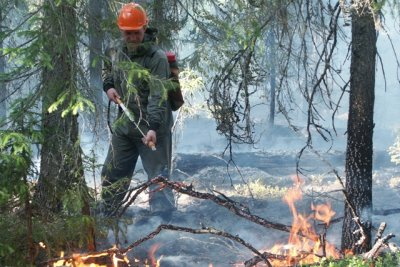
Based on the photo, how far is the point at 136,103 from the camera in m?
6.46

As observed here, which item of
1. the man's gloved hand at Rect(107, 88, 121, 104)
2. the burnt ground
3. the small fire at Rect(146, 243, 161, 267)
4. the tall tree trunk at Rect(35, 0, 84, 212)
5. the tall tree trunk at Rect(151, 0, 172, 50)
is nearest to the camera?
the tall tree trunk at Rect(35, 0, 84, 212)

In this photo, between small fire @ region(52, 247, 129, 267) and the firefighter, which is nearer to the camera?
small fire @ region(52, 247, 129, 267)

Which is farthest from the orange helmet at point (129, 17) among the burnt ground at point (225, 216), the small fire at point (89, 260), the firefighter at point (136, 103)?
the small fire at point (89, 260)

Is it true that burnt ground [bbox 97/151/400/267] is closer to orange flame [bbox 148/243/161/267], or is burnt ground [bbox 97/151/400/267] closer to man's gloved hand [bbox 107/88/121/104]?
orange flame [bbox 148/243/161/267]

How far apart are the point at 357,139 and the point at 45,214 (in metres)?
3.47

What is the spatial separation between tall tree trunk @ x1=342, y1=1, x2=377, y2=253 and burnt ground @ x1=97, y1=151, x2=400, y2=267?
1.29 feet

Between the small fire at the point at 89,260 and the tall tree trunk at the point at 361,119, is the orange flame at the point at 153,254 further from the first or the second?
the tall tree trunk at the point at 361,119

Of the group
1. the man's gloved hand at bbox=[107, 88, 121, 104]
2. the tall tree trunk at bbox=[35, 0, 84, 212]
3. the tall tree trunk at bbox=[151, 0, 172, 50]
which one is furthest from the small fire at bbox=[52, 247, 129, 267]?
the tall tree trunk at bbox=[151, 0, 172, 50]

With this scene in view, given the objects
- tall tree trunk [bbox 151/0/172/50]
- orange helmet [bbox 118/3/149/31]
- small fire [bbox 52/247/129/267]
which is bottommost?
small fire [bbox 52/247/129/267]

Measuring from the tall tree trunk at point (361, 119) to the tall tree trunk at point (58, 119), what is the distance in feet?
9.97

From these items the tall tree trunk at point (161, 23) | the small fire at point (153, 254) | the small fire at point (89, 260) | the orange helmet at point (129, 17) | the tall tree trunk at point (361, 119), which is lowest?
the small fire at point (153, 254)

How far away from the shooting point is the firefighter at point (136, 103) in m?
5.28

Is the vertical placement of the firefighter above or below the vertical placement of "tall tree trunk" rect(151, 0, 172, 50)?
below

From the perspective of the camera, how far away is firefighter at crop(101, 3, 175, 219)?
5277 mm
